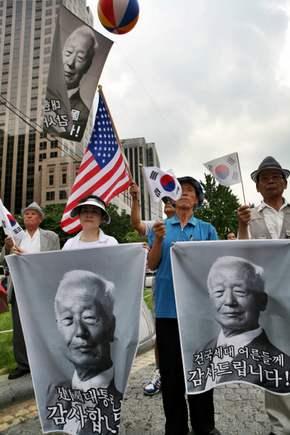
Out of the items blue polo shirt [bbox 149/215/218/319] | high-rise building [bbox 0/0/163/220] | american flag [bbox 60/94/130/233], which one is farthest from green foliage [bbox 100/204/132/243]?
blue polo shirt [bbox 149/215/218/319]

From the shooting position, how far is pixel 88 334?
2244mm

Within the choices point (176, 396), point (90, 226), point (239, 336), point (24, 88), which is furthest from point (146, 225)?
point (24, 88)

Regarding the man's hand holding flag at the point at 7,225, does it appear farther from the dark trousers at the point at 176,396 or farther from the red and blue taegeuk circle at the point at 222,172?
the red and blue taegeuk circle at the point at 222,172

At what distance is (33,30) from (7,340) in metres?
94.3

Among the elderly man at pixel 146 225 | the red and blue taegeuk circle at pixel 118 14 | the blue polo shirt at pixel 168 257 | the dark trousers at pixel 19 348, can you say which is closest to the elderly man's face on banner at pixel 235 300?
the blue polo shirt at pixel 168 257

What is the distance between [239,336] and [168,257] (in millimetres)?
835

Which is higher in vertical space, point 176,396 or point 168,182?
point 168,182

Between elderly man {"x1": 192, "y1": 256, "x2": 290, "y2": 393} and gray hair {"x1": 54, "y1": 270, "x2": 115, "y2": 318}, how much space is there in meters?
0.78

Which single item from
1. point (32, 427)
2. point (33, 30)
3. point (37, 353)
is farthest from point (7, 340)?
point (33, 30)

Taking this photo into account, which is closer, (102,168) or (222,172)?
(222,172)

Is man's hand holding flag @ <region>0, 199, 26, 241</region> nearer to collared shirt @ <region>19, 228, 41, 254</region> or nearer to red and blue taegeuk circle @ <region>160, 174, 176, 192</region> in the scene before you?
collared shirt @ <region>19, 228, 41, 254</region>

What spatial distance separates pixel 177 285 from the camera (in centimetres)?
A: 233

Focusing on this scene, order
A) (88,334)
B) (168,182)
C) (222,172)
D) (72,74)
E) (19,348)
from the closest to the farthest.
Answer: (88,334)
(168,182)
(222,172)
(19,348)
(72,74)

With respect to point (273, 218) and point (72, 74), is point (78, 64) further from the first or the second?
point (273, 218)
